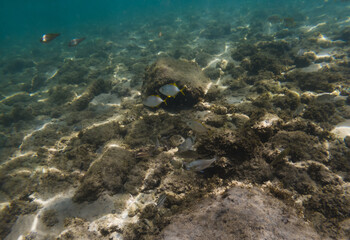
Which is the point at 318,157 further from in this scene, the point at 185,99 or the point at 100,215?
the point at 100,215

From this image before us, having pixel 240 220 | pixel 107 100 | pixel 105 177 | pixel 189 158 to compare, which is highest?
pixel 240 220

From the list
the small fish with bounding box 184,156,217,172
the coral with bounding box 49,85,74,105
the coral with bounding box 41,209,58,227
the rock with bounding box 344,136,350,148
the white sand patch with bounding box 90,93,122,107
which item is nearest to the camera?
the small fish with bounding box 184,156,217,172

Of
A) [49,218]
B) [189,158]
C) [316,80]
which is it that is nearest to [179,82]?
[189,158]

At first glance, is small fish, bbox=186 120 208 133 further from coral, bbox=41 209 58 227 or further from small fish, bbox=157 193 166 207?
coral, bbox=41 209 58 227

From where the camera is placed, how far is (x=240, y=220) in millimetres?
2271

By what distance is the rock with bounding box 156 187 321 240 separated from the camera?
214 centimetres

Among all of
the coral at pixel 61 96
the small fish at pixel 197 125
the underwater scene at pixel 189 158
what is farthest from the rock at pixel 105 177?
the coral at pixel 61 96

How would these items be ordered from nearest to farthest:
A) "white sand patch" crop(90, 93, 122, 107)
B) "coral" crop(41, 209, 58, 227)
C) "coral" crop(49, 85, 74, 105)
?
1. "coral" crop(41, 209, 58, 227)
2. "white sand patch" crop(90, 93, 122, 107)
3. "coral" crop(49, 85, 74, 105)

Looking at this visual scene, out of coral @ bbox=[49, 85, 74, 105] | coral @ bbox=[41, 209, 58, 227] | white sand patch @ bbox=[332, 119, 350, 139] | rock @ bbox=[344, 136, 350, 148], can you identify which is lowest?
coral @ bbox=[49, 85, 74, 105]

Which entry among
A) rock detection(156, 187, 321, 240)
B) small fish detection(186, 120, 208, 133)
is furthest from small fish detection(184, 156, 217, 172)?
small fish detection(186, 120, 208, 133)

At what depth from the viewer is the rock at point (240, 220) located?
7.03 ft

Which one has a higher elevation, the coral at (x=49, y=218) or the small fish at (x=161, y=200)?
the small fish at (x=161, y=200)

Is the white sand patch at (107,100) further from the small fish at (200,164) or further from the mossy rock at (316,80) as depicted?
the mossy rock at (316,80)

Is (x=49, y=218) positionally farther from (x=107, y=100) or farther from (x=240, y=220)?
(x=107, y=100)
